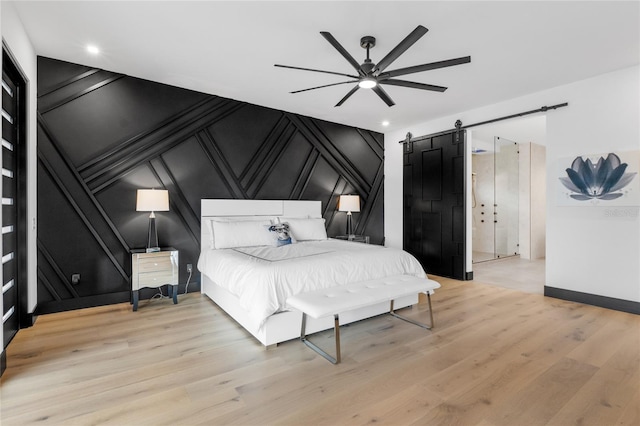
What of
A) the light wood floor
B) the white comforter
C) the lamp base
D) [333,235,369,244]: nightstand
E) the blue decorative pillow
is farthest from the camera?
Answer: [333,235,369,244]: nightstand

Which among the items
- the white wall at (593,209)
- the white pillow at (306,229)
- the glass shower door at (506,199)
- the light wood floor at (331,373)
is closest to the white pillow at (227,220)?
the white pillow at (306,229)

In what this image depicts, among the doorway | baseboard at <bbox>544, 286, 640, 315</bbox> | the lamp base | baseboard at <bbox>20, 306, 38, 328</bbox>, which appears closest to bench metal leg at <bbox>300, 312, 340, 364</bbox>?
the lamp base

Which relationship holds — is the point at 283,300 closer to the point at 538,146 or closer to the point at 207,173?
the point at 207,173

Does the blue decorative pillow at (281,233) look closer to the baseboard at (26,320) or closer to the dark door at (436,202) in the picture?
the baseboard at (26,320)

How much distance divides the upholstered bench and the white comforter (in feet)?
0.37

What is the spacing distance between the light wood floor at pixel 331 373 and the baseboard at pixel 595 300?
209mm

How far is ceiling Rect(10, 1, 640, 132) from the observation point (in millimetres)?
2500

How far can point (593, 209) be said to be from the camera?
3713 mm

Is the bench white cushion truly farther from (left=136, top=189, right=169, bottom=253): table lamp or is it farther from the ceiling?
the ceiling

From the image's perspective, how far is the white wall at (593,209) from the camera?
3.46 m

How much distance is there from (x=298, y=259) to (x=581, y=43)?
3364mm

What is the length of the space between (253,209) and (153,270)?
1.61m

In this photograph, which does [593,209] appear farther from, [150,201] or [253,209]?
[150,201]

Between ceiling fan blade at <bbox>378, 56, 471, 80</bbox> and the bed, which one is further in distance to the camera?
the bed
